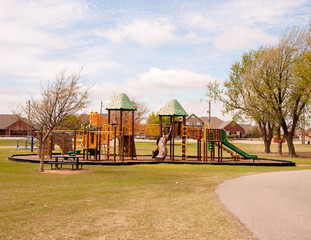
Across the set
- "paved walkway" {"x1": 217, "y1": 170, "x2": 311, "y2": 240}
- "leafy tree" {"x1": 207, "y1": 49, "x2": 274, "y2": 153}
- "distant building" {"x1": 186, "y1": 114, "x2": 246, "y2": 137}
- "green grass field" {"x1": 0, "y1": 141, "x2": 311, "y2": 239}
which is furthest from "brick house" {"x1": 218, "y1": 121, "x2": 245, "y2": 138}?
"green grass field" {"x1": 0, "y1": 141, "x2": 311, "y2": 239}

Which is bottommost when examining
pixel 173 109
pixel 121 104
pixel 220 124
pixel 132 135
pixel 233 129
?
pixel 132 135

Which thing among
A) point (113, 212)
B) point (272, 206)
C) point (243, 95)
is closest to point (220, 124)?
point (243, 95)

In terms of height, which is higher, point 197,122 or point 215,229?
point 197,122

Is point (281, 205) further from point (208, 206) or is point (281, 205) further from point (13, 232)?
point (13, 232)

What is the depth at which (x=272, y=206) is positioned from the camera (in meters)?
9.05

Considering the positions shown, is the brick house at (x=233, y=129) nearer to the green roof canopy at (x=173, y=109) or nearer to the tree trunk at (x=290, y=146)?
the tree trunk at (x=290, y=146)

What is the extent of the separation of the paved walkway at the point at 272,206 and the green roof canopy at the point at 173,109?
14.8 metres

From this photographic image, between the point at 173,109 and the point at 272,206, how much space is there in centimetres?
1984

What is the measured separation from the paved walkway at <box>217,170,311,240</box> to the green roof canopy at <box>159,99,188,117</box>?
14.8 meters

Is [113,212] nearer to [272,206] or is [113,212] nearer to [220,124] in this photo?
[272,206]

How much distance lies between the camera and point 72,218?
25.2 feet

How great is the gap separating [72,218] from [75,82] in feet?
39.6

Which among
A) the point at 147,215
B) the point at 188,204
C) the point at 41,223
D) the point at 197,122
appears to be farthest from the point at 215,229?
the point at 197,122

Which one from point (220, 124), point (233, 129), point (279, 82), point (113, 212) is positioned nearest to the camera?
point (113, 212)
